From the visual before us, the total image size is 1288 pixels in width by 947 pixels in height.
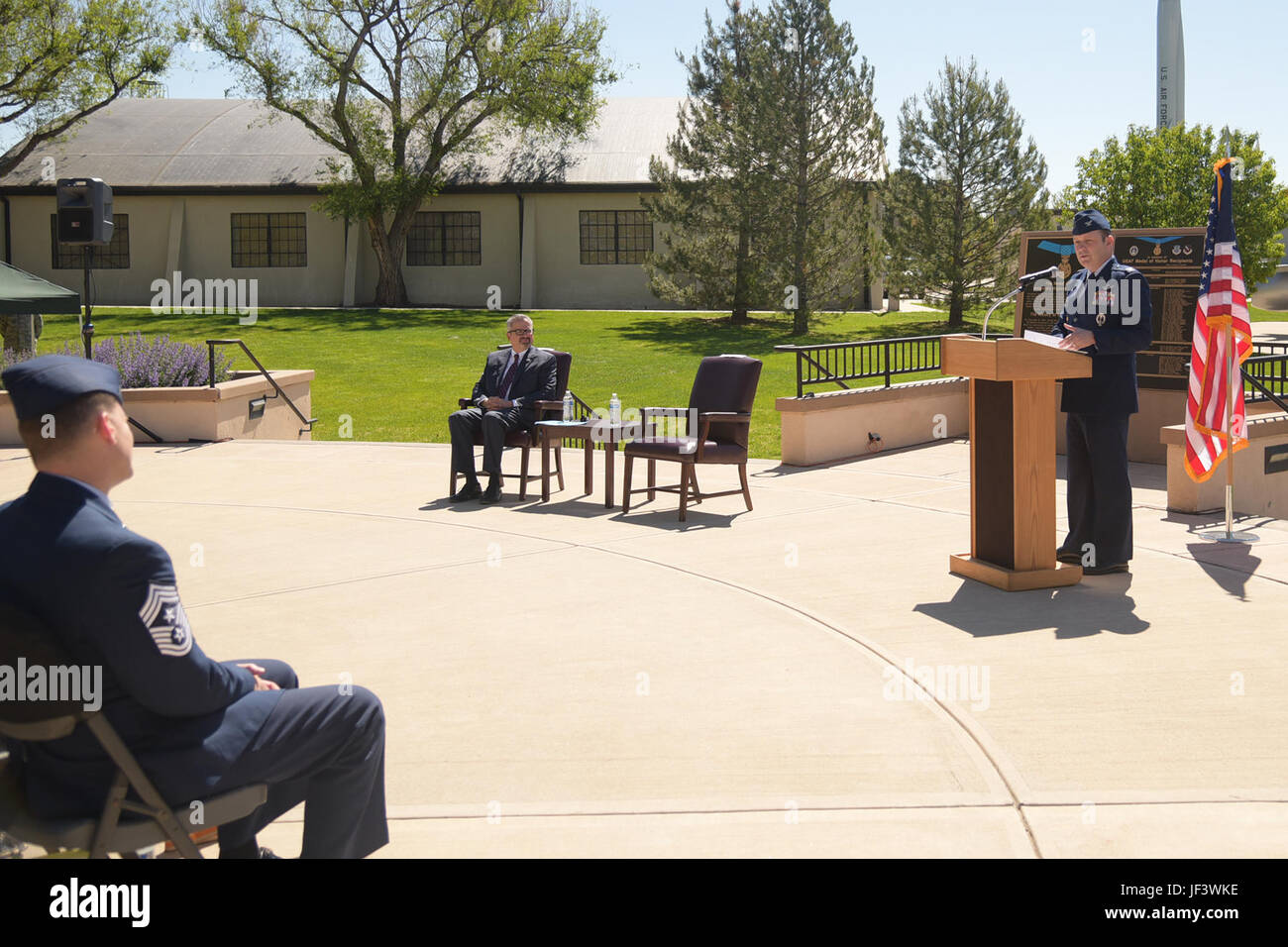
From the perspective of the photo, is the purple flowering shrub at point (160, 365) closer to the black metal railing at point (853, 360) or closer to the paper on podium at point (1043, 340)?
the black metal railing at point (853, 360)

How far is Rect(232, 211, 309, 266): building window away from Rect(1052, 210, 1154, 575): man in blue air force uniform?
3539 cm

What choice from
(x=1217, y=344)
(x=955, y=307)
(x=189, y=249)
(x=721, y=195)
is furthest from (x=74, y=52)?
(x=1217, y=344)

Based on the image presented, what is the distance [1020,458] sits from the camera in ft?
25.2

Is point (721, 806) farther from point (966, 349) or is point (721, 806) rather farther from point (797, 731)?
point (966, 349)

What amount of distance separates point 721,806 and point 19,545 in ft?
8.10

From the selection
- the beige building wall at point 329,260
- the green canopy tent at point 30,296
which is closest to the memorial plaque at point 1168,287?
the green canopy tent at point 30,296

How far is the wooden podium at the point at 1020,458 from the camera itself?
24.8 ft

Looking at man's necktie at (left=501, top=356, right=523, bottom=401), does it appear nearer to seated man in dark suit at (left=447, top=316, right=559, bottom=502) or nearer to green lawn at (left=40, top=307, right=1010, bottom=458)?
seated man in dark suit at (left=447, top=316, right=559, bottom=502)

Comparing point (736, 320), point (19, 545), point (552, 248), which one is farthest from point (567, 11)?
point (19, 545)

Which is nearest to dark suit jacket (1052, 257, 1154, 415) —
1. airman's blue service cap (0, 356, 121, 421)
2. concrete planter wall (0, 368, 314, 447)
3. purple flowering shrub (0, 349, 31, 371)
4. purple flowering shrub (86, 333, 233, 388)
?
airman's blue service cap (0, 356, 121, 421)

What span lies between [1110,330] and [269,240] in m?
36.3

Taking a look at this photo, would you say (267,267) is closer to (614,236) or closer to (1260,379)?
(614,236)

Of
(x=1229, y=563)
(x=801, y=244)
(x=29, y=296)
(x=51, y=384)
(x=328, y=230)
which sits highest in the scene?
(x=328, y=230)

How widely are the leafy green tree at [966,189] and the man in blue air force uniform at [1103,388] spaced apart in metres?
26.7
